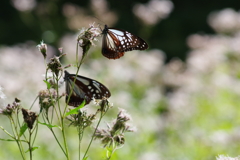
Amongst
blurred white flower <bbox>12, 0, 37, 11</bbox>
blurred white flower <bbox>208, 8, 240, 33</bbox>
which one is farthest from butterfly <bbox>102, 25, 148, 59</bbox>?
blurred white flower <bbox>208, 8, 240, 33</bbox>

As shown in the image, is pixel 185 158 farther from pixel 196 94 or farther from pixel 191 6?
pixel 191 6

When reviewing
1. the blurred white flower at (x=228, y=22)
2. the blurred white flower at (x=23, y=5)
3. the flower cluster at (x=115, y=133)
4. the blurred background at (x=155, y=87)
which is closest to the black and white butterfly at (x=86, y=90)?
the flower cluster at (x=115, y=133)

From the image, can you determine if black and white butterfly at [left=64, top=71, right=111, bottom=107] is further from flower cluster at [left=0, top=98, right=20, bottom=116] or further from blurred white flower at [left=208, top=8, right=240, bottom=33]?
blurred white flower at [left=208, top=8, right=240, bottom=33]

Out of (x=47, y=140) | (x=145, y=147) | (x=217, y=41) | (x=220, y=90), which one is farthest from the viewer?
(x=217, y=41)

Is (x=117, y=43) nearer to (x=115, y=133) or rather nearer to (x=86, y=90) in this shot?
(x=86, y=90)

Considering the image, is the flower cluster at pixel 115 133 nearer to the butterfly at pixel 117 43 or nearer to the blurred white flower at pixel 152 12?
the butterfly at pixel 117 43

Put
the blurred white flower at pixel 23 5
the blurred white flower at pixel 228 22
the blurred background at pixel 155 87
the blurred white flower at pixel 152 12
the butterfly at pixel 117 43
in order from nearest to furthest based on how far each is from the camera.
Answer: the butterfly at pixel 117 43
the blurred background at pixel 155 87
the blurred white flower at pixel 152 12
the blurred white flower at pixel 23 5
the blurred white flower at pixel 228 22

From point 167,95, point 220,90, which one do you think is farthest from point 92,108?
point 220,90

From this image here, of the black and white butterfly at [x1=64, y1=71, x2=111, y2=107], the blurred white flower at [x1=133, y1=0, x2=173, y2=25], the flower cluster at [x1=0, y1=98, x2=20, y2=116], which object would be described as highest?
the blurred white flower at [x1=133, y1=0, x2=173, y2=25]
